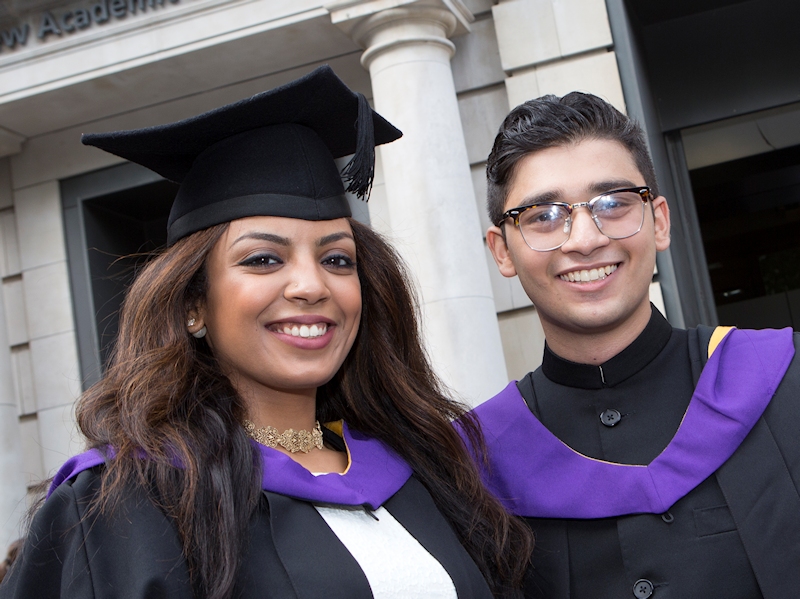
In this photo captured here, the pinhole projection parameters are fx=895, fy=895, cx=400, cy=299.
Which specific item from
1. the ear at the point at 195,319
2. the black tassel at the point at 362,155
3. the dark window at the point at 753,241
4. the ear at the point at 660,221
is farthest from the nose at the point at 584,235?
the dark window at the point at 753,241

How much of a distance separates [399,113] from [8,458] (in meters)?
3.25

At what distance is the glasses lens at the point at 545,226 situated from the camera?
230cm

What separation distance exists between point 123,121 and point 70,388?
1810 mm

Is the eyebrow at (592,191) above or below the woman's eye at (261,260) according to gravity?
above

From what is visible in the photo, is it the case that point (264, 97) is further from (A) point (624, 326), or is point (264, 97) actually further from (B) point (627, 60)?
(B) point (627, 60)

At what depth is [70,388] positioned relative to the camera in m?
6.00

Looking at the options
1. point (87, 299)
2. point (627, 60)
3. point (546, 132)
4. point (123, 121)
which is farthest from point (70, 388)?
point (546, 132)

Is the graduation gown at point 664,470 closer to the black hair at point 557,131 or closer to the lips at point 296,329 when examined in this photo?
the black hair at point 557,131

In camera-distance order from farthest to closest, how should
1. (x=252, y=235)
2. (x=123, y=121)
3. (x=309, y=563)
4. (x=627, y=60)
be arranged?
(x=123, y=121) → (x=627, y=60) → (x=252, y=235) → (x=309, y=563)

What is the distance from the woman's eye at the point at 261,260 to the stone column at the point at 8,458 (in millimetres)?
4034

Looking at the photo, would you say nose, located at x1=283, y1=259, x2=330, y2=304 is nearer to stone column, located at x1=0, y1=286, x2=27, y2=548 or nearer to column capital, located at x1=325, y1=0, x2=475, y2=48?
column capital, located at x1=325, y1=0, x2=475, y2=48

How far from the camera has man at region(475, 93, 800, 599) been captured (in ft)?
6.70

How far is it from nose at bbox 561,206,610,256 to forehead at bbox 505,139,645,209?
48 mm

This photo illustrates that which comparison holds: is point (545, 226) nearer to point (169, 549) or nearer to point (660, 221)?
point (660, 221)
